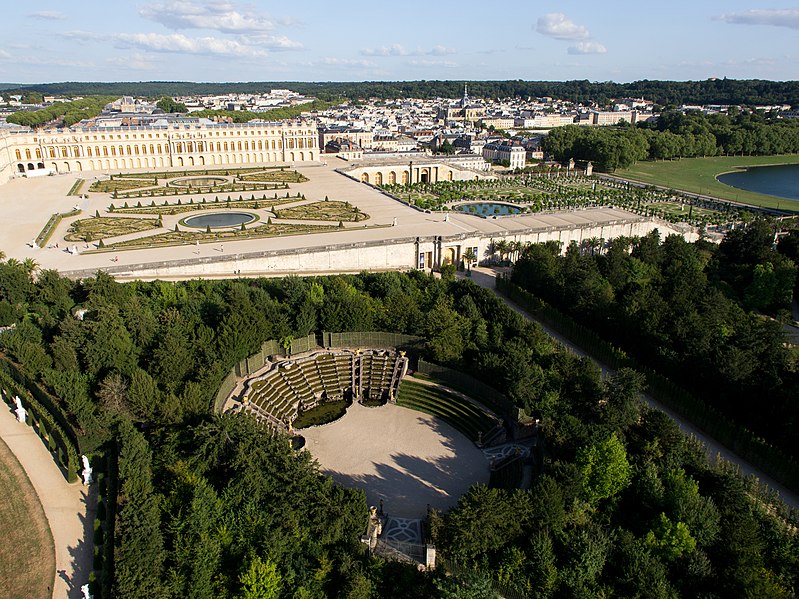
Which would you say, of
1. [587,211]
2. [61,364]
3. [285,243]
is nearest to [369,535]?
[61,364]

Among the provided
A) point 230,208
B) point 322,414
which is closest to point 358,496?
point 322,414

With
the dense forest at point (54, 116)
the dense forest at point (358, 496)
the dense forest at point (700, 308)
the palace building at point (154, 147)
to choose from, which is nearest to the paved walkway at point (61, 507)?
the dense forest at point (358, 496)

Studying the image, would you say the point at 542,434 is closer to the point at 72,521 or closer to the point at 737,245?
the point at 72,521

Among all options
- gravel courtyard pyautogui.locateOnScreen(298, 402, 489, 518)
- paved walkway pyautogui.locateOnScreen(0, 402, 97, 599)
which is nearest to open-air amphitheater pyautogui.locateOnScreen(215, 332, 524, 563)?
gravel courtyard pyautogui.locateOnScreen(298, 402, 489, 518)

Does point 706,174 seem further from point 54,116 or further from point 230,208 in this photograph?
point 54,116

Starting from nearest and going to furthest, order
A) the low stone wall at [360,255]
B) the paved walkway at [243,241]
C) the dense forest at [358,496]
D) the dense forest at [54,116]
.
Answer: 1. the dense forest at [358,496]
2. the low stone wall at [360,255]
3. the paved walkway at [243,241]
4. the dense forest at [54,116]

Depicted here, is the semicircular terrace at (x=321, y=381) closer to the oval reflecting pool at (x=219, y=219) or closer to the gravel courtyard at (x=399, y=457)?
the gravel courtyard at (x=399, y=457)
